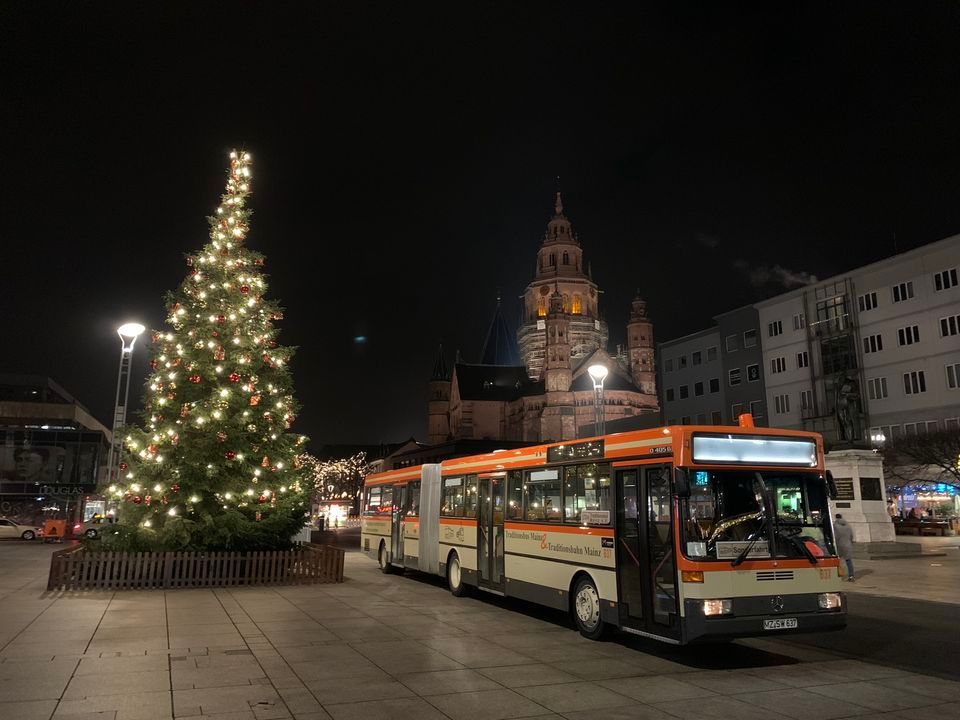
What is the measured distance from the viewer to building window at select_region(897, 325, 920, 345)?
47.2m

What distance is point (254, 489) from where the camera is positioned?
57.5ft

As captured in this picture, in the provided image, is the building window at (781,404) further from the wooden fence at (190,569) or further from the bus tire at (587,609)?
the bus tire at (587,609)

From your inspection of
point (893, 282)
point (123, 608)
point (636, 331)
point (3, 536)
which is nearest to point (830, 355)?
point (893, 282)

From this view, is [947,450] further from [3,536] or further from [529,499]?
[3,536]

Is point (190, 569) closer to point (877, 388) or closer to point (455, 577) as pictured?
point (455, 577)

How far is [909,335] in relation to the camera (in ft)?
157

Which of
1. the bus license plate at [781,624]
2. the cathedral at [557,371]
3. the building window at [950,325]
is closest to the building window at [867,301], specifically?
the building window at [950,325]

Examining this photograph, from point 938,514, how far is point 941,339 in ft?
42.7

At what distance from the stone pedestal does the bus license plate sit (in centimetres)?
1866

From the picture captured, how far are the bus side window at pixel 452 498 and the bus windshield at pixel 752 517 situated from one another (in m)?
8.16

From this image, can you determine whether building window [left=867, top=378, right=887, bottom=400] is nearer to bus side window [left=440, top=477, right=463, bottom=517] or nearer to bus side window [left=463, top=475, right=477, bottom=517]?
bus side window [left=440, top=477, right=463, bottom=517]

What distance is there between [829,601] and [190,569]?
13933 mm

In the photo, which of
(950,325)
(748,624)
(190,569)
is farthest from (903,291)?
(190,569)

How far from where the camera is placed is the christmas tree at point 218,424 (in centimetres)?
1681
